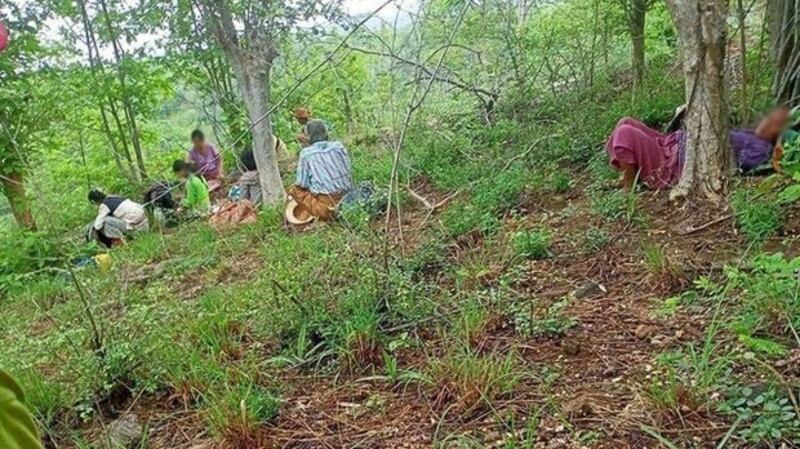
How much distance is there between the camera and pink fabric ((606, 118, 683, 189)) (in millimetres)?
3825

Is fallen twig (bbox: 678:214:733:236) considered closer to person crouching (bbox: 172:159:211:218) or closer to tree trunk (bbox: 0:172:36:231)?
person crouching (bbox: 172:159:211:218)

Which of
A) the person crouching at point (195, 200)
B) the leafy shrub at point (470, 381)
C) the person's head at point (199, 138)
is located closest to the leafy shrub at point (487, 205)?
the person's head at point (199, 138)

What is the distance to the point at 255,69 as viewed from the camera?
19.8 feet

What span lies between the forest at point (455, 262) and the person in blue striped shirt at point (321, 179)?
0.9 inches

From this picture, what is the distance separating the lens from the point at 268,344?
2.82 m

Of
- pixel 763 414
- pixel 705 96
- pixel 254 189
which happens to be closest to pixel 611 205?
pixel 705 96

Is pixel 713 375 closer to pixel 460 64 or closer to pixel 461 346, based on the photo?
pixel 461 346

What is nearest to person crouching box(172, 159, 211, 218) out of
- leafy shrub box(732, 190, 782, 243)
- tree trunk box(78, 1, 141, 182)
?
tree trunk box(78, 1, 141, 182)

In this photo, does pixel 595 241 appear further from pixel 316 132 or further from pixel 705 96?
pixel 316 132

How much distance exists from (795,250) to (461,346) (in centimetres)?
152

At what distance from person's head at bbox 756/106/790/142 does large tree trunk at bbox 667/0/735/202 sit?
3193 mm

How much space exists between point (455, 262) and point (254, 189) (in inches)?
172

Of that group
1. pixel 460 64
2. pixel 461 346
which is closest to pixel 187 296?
pixel 461 346

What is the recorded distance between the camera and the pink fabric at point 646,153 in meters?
3.83
